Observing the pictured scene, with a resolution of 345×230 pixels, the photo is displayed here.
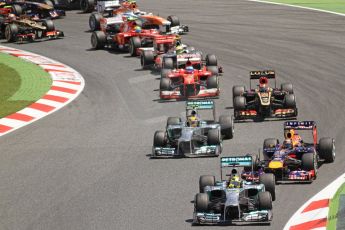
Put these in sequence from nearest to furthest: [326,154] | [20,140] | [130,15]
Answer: [326,154]
[20,140]
[130,15]

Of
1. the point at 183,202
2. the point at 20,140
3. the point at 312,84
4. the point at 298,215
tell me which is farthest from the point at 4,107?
the point at 298,215

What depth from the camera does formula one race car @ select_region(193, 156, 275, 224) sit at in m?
25.6

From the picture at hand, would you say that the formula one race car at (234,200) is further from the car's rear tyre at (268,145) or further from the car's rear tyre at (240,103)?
the car's rear tyre at (240,103)

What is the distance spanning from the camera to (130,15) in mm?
54531

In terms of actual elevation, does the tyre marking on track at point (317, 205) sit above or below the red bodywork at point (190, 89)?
above

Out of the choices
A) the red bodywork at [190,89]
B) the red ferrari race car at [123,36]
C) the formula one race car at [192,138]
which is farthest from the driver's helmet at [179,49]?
the formula one race car at [192,138]

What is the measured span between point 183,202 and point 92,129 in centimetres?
1029

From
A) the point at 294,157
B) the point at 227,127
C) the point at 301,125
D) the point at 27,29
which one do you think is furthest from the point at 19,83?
the point at 294,157

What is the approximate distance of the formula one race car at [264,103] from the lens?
1453 inches

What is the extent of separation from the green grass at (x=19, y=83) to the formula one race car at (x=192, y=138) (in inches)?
376

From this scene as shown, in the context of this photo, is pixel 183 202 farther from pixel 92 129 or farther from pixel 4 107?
pixel 4 107

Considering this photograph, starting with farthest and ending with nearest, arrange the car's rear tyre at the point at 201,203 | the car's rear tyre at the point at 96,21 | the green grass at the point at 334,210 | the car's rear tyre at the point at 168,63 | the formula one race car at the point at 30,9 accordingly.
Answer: the formula one race car at the point at 30,9 → the car's rear tyre at the point at 96,21 → the car's rear tyre at the point at 168,63 → the car's rear tyre at the point at 201,203 → the green grass at the point at 334,210

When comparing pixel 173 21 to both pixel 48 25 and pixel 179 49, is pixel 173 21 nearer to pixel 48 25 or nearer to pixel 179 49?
pixel 48 25

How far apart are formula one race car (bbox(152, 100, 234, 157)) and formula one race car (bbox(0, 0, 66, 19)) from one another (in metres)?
29.2
